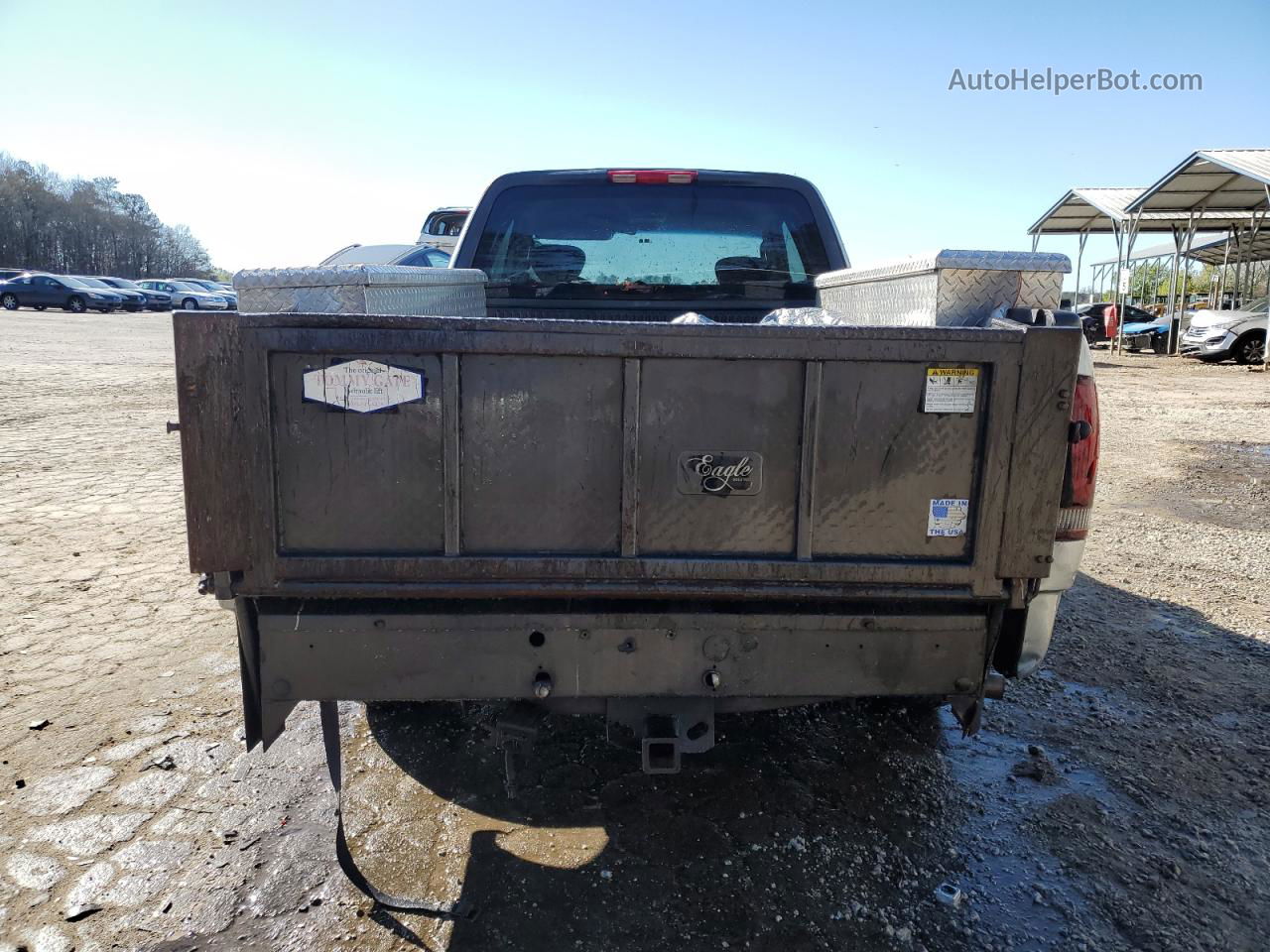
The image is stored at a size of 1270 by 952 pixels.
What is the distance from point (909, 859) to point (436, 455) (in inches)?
77.4

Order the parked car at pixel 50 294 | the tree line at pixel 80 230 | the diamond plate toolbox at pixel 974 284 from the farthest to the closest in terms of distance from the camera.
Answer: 1. the tree line at pixel 80 230
2. the parked car at pixel 50 294
3. the diamond plate toolbox at pixel 974 284

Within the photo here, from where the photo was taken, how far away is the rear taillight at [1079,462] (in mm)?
2336

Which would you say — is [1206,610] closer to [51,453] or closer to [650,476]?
[650,476]

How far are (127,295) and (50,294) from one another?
3.56m

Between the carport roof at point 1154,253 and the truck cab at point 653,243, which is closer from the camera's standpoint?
the truck cab at point 653,243

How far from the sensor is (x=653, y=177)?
4113 mm

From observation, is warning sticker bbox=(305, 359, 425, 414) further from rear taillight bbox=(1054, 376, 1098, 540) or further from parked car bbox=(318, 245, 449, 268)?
parked car bbox=(318, 245, 449, 268)

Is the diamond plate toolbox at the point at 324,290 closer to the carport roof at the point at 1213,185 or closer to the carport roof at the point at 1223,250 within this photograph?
the carport roof at the point at 1213,185

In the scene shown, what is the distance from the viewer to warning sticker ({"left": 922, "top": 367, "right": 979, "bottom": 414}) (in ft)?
7.16

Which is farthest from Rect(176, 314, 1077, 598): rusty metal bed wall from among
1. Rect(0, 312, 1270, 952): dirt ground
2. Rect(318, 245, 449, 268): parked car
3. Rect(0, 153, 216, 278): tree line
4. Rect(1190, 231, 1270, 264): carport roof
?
Rect(0, 153, 216, 278): tree line

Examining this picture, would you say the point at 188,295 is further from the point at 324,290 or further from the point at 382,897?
the point at 382,897

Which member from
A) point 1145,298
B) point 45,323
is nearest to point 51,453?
point 45,323

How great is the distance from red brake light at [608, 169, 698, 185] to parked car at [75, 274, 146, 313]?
41883 mm

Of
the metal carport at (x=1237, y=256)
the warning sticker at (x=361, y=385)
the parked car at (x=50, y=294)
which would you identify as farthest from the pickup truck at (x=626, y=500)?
the parked car at (x=50, y=294)
